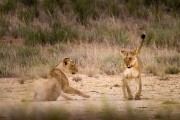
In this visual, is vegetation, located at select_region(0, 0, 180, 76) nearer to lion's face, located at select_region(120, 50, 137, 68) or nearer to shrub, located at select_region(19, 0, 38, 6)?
shrub, located at select_region(19, 0, 38, 6)

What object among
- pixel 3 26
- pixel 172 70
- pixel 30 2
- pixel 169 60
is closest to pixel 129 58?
pixel 172 70

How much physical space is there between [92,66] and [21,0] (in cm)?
1363

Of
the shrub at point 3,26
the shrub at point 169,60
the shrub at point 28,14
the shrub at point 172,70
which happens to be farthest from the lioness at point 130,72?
the shrub at point 28,14

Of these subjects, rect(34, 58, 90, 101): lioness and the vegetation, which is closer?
rect(34, 58, 90, 101): lioness

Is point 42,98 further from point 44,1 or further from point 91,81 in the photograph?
point 44,1

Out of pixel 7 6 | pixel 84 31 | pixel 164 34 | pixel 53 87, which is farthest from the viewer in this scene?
pixel 7 6

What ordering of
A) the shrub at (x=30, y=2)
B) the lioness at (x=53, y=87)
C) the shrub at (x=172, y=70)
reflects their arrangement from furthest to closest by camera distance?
the shrub at (x=30, y=2) → the shrub at (x=172, y=70) → the lioness at (x=53, y=87)

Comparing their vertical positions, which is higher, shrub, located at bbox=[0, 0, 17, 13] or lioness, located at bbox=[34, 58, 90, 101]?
shrub, located at bbox=[0, 0, 17, 13]

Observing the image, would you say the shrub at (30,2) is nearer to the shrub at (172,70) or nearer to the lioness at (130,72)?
the shrub at (172,70)

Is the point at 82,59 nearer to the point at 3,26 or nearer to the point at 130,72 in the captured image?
the point at 130,72

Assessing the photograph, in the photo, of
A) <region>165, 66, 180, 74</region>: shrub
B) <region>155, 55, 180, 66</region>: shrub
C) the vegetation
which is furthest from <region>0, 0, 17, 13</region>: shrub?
<region>165, 66, 180, 74</region>: shrub

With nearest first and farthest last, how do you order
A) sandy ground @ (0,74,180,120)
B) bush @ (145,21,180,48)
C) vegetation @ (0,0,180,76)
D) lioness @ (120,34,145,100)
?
sandy ground @ (0,74,180,120) < lioness @ (120,34,145,100) < vegetation @ (0,0,180,76) < bush @ (145,21,180,48)

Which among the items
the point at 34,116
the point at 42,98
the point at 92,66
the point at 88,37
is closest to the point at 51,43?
the point at 88,37

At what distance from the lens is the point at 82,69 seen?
15586 millimetres
